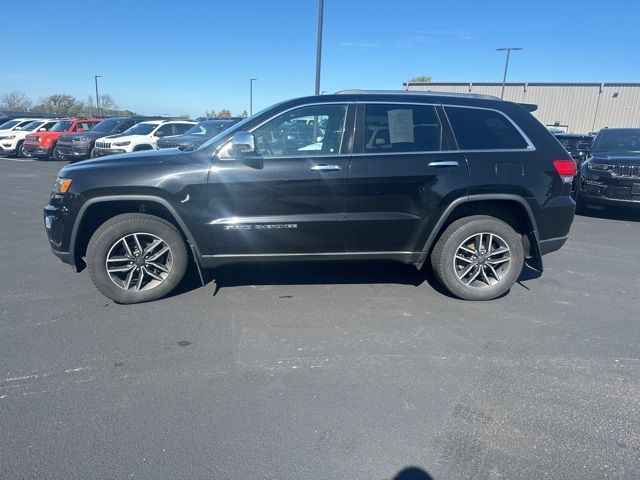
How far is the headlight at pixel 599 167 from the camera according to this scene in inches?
339

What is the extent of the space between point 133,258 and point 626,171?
8.41m

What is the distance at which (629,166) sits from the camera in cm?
838

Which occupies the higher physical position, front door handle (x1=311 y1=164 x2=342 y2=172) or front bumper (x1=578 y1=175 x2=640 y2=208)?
front door handle (x1=311 y1=164 x2=342 y2=172)

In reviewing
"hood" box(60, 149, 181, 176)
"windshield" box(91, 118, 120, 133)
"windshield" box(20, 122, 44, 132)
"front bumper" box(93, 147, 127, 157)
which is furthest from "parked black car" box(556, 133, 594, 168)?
"windshield" box(20, 122, 44, 132)

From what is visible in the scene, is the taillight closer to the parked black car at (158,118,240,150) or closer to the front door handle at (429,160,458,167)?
the front door handle at (429,160,458,167)

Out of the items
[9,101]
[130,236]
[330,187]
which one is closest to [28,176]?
[130,236]

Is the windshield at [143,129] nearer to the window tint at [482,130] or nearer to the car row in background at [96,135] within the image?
the car row in background at [96,135]

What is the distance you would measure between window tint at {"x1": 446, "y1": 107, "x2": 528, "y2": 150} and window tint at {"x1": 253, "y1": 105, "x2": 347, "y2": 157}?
43.2 inches

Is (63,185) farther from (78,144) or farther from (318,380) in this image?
(78,144)

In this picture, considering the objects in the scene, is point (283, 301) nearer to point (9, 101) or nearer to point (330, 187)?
point (330, 187)

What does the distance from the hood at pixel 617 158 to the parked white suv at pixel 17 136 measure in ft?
69.4

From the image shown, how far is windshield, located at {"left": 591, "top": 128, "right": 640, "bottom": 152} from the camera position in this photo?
9844 millimetres

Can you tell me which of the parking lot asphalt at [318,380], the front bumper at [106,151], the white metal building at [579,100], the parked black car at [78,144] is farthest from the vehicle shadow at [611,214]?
the white metal building at [579,100]

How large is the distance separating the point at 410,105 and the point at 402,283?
1.86m
